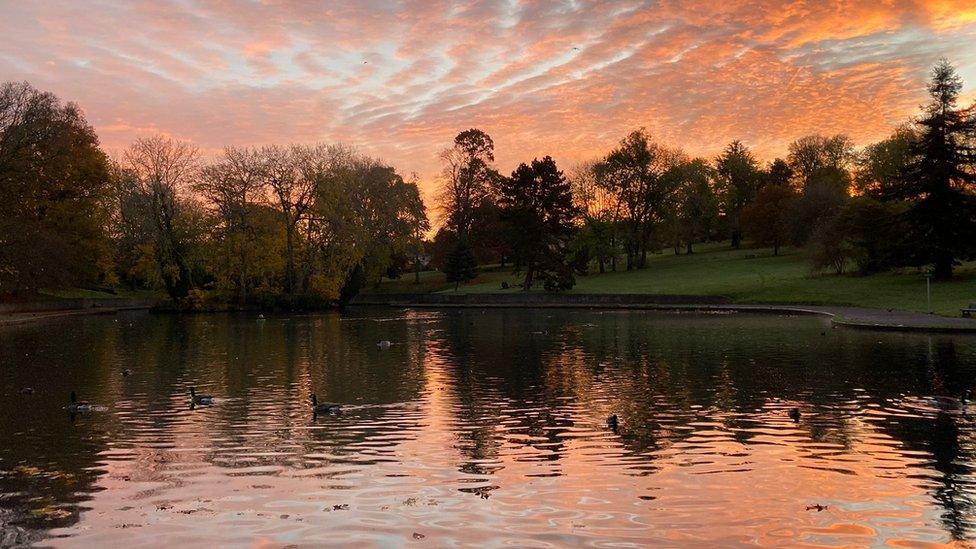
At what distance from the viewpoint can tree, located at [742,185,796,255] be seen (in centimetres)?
10588

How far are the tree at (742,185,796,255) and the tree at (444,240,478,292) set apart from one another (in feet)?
134

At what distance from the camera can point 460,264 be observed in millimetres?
101812

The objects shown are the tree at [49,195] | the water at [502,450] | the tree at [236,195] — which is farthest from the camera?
the tree at [236,195]

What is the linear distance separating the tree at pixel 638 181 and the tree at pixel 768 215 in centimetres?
1325

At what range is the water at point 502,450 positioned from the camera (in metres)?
10.5

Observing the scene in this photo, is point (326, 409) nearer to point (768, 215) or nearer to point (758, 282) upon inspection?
point (758, 282)

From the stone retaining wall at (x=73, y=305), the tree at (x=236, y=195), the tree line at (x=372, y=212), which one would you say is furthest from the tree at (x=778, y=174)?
the stone retaining wall at (x=73, y=305)

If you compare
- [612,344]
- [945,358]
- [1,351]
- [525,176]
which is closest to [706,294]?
[525,176]

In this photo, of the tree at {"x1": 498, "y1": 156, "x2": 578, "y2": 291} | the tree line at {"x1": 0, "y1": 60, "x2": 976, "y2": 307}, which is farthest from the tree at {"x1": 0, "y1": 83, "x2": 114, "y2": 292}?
the tree at {"x1": 498, "y1": 156, "x2": 578, "y2": 291}

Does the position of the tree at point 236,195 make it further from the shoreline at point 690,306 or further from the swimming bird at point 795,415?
the swimming bird at point 795,415

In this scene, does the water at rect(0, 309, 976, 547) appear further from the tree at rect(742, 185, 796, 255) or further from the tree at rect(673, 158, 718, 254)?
the tree at rect(673, 158, 718, 254)

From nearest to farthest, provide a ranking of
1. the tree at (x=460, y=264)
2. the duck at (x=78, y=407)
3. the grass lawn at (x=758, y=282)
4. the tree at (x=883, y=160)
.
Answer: the duck at (x=78, y=407)
the grass lawn at (x=758, y=282)
the tree at (x=883, y=160)
the tree at (x=460, y=264)

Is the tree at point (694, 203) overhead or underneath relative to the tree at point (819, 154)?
underneath

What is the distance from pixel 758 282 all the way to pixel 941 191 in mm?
18128
